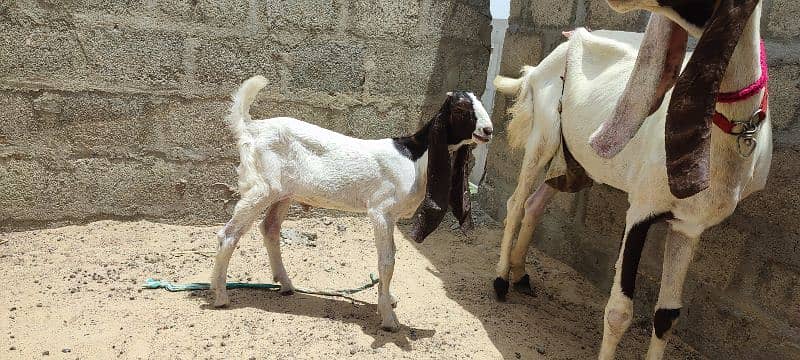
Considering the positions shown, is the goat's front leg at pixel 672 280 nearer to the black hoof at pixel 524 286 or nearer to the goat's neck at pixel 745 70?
the goat's neck at pixel 745 70

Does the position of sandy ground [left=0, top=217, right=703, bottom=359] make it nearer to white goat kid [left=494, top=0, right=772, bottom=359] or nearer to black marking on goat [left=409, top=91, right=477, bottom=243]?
white goat kid [left=494, top=0, right=772, bottom=359]

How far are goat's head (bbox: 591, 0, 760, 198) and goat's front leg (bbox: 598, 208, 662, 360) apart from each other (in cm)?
56

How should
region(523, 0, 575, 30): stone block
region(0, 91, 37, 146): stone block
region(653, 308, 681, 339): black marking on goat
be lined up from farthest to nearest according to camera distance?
region(523, 0, 575, 30): stone block, region(0, 91, 37, 146): stone block, region(653, 308, 681, 339): black marking on goat

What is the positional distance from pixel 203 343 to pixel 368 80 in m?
2.09

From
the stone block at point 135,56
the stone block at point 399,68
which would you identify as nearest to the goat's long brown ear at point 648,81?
the stone block at point 399,68

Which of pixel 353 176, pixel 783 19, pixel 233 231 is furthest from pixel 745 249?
pixel 233 231

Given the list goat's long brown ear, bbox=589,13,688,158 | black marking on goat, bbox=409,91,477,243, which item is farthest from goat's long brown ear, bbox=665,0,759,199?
black marking on goat, bbox=409,91,477,243

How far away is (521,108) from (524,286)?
1041 mm

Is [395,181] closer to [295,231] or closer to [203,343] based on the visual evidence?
[203,343]

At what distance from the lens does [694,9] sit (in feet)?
4.59

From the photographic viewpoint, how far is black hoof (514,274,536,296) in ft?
10.8

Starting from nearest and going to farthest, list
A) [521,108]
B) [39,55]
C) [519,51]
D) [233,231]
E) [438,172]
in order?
[438,172]
[233,231]
[521,108]
[39,55]
[519,51]

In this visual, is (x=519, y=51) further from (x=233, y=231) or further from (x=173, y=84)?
(x=233, y=231)

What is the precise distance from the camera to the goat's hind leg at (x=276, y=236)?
278cm
